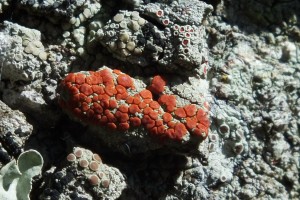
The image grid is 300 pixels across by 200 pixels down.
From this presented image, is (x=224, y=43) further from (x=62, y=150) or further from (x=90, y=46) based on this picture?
(x=62, y=150)

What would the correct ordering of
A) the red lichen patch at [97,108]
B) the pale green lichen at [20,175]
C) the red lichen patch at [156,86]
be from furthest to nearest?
the red lichen patch at [156,86]
the red lichen patch at [97,108]
the pale green lichen at [20,175]

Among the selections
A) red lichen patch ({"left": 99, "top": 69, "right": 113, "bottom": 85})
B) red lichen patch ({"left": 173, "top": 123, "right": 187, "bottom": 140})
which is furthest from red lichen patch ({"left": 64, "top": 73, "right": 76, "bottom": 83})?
red lichen patch ({"left": 173, "top": 123, "right": 187, "bottom": 140})

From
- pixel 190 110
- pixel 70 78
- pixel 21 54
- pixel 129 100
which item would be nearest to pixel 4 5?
pixel 21 54

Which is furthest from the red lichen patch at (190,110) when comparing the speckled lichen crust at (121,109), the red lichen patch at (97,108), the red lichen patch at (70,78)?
the red lichen patch at (70,78)

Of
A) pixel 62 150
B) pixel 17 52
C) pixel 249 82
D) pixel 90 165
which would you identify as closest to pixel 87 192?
pixel 90 165

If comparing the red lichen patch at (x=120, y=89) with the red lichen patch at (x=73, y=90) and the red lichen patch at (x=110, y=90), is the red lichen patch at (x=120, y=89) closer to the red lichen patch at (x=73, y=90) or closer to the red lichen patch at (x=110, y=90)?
the red lichen patch at (x=110, y=90)

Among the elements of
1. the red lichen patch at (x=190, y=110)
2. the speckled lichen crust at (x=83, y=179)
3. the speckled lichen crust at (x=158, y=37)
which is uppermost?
the speckled lichen crust at (x=158, y=37)
